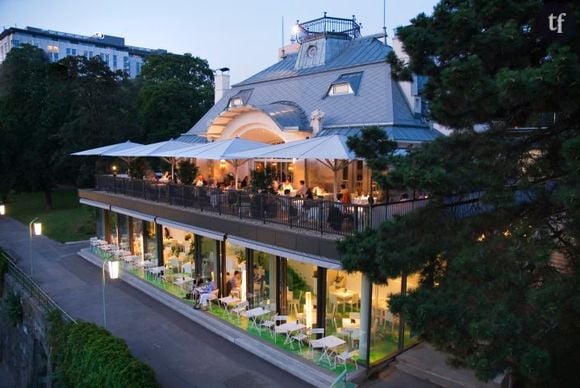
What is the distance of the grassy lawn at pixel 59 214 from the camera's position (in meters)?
32.2

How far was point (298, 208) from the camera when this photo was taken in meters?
13.8

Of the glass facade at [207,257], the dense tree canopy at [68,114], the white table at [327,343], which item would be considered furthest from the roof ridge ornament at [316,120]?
the dense tree canopy at [68,114]

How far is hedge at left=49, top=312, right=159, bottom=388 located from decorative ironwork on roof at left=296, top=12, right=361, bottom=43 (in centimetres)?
1970

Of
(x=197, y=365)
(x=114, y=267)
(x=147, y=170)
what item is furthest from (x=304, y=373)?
(x=147, y=170)

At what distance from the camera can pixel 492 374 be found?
22.6ft

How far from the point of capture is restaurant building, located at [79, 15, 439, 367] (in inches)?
512

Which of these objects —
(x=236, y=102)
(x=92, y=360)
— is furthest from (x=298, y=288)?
(x=236, y=102)

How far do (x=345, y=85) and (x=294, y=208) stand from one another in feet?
34.3

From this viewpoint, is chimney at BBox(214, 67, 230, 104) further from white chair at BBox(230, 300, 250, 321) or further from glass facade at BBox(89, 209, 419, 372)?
white chair at BBox(230, 300, 250, 321)

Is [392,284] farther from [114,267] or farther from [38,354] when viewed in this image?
[38,354]

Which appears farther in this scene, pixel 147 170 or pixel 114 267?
pixel 147 170

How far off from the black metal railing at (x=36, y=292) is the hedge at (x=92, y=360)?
0.28 meters

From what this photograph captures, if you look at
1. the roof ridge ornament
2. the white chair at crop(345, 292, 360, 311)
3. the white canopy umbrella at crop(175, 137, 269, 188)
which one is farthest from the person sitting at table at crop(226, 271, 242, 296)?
the roof ridge ornament

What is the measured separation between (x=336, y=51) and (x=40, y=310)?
19.3 m
